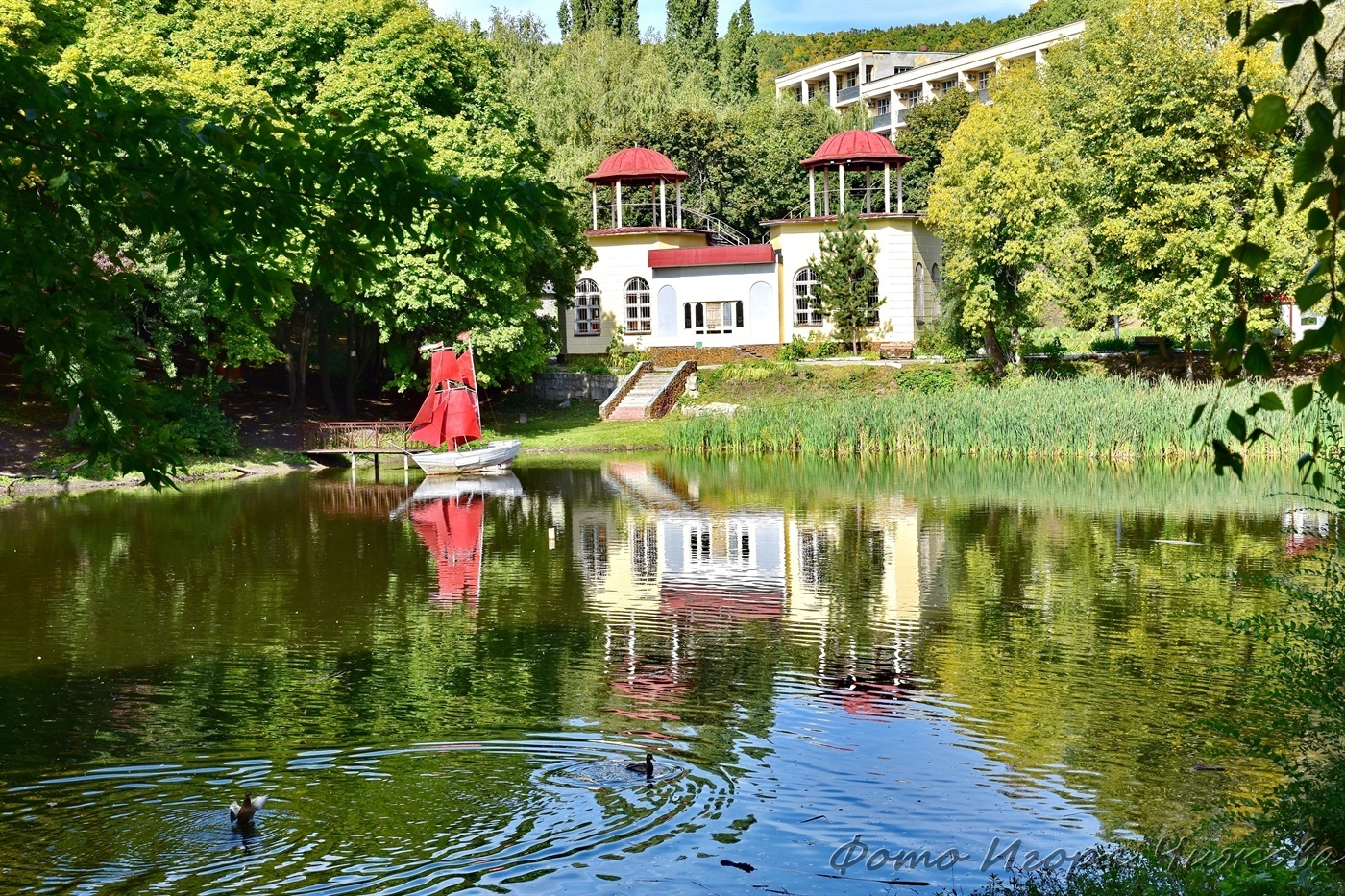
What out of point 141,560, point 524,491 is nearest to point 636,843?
point 141,560

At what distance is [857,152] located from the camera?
153 ft

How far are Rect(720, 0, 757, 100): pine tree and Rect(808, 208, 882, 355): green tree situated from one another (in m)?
26.4

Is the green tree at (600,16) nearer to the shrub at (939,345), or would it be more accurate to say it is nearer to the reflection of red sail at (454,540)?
the shrub at (939,345)

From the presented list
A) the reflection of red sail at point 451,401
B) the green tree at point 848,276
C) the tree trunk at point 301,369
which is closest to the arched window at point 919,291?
the green tree at point 848,276

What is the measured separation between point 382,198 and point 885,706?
227 inches

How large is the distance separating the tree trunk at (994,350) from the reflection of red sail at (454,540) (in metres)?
19.9

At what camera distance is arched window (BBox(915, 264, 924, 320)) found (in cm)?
4812

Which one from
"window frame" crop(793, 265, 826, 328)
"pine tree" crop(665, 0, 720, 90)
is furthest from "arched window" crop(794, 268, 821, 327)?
"pine tree" crop(665, 0, 720, 90)

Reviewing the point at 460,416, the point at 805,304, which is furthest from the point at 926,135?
the point at 460,416

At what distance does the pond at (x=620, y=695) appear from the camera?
7746 millimetres

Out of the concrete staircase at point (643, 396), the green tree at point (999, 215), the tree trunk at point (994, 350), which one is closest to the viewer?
the green tree at point (999, 215)

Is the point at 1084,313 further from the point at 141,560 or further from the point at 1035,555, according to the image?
the point at 141,560

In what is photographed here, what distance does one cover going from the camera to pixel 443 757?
9.30m

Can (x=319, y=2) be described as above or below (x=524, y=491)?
above
